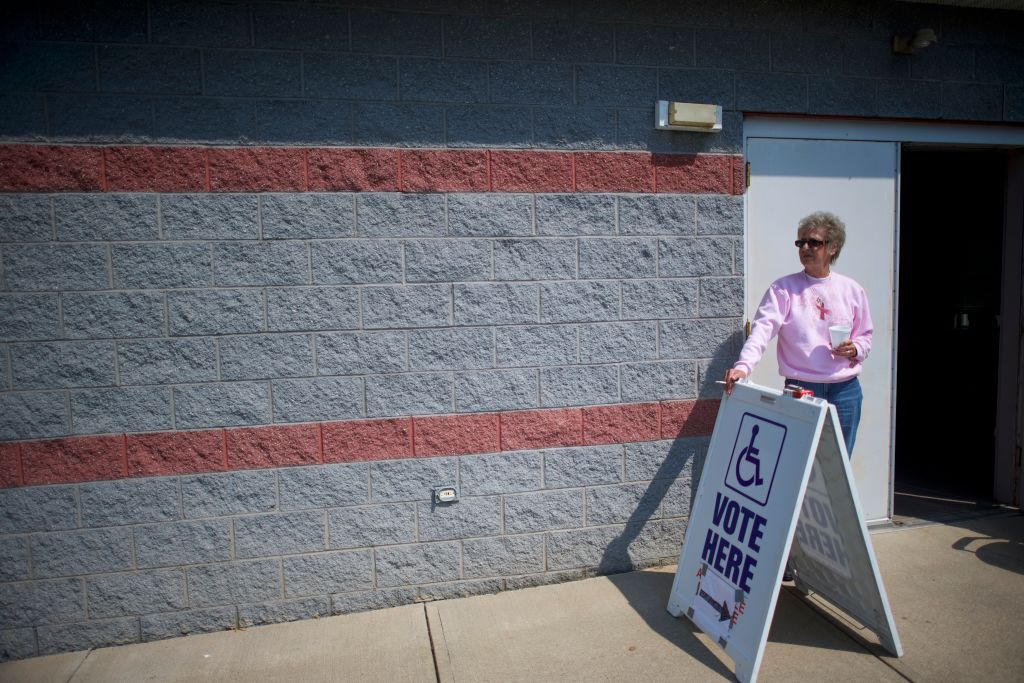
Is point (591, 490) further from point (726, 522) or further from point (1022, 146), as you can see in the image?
point (1022, 146)

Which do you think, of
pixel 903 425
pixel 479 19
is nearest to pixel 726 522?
pixel 479 19

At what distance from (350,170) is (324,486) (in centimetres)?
167

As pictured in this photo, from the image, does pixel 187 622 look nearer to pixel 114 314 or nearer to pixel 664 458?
pixel 114 314

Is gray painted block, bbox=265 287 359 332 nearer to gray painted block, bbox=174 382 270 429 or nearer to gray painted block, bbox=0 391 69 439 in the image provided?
gray painted block, bbox=174 382 270 429

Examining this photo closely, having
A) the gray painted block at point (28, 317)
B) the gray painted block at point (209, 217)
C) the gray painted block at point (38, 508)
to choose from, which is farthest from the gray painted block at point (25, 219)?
the gray painted block at point (38, 508)

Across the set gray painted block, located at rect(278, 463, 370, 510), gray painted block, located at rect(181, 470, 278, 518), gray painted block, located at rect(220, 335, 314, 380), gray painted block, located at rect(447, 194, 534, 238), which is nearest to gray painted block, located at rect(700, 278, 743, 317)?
gray painted block, located at rect(447, 194, 534, 238)

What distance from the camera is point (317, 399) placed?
3.46 m

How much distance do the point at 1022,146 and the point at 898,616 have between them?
3.37 metres

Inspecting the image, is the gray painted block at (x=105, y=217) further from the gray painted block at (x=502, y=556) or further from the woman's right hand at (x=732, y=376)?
the woman's right hand at (x=732, y=376)

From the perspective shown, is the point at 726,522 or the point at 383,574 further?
the point at 383,574

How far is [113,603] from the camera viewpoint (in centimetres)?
332

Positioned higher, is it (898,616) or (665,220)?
(665,220)

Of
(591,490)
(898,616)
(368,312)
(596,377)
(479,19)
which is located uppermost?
(479,19)

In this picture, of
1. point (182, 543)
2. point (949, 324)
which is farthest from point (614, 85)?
point (949, 324)
